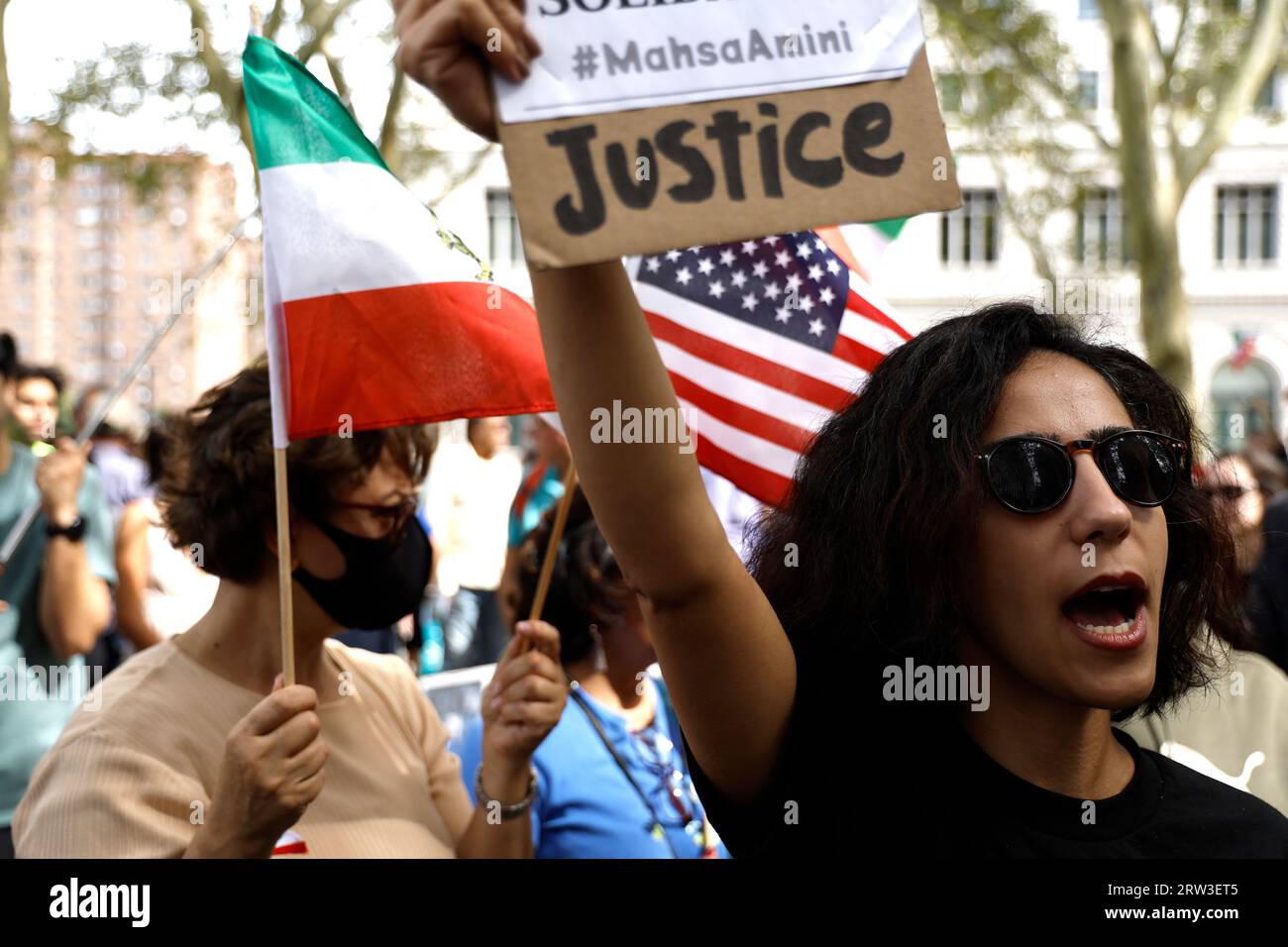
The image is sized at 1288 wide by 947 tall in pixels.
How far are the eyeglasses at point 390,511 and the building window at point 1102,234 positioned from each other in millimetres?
24789

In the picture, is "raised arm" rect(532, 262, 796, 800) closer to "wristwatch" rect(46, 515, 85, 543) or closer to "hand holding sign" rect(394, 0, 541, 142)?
"hand holding sign" rect(394, 0, 541, 142)

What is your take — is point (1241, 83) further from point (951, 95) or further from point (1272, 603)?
point (951, 95)

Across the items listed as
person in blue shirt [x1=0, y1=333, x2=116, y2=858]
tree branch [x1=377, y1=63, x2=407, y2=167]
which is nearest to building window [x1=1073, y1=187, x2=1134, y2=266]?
tree branch [x1=377, y1=63, x2=407, y2=167]

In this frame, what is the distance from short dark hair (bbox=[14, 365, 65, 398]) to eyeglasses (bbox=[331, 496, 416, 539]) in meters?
3.87

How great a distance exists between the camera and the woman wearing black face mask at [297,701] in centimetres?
234

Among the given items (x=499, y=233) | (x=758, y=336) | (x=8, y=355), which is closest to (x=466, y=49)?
(x=758, y=336)

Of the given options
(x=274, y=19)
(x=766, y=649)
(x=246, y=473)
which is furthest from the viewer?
(x=274, y=19)

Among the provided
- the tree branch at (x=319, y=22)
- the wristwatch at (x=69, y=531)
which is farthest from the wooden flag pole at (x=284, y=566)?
the tree branch at (x=319, y=22)

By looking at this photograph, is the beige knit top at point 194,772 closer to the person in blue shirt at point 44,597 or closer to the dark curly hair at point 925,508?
the dark curly hair at point 925,508

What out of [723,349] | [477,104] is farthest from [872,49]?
[723,349]

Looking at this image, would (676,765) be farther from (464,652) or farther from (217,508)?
(464,652)

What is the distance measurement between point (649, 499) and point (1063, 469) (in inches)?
21.7

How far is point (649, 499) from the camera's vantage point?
5.02ft

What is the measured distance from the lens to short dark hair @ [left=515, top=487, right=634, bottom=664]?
3729 mm
